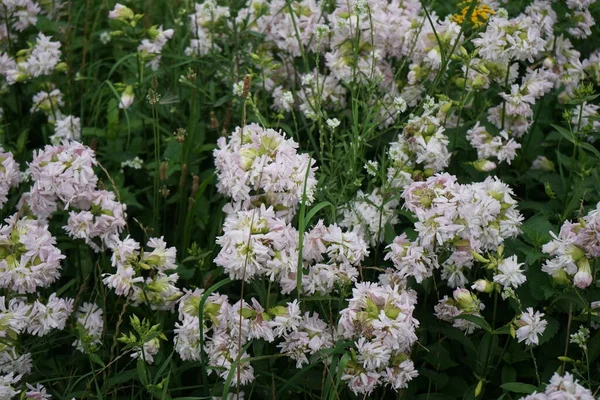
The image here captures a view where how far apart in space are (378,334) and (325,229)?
367mm

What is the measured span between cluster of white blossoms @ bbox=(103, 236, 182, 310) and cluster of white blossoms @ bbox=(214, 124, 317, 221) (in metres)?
0.26

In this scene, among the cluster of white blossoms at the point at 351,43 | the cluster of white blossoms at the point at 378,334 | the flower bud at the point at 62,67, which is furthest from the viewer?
the flower bud at the point at 62,67

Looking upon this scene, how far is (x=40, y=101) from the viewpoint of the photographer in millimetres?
3467

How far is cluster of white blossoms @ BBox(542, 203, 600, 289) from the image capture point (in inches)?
85.9

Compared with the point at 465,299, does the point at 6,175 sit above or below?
above

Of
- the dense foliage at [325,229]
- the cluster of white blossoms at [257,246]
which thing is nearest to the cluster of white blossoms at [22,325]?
the dense foliage at [325,229]

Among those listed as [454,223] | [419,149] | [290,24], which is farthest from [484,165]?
[290,24]

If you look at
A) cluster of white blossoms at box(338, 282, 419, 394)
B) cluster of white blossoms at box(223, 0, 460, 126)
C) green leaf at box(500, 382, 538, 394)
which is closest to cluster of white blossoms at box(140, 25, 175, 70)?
cluster of white blossoms at box(223, 0, 460, 126)

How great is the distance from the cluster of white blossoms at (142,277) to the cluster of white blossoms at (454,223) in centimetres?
67

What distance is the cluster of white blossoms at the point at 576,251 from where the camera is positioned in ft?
7.16

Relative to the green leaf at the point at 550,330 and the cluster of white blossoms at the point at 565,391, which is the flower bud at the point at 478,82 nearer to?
the green leaf at the point at 550,330

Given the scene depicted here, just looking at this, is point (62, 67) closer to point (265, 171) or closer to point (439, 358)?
point (265, 171)

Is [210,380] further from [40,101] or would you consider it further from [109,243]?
[40,101]

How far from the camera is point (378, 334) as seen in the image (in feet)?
6.89
